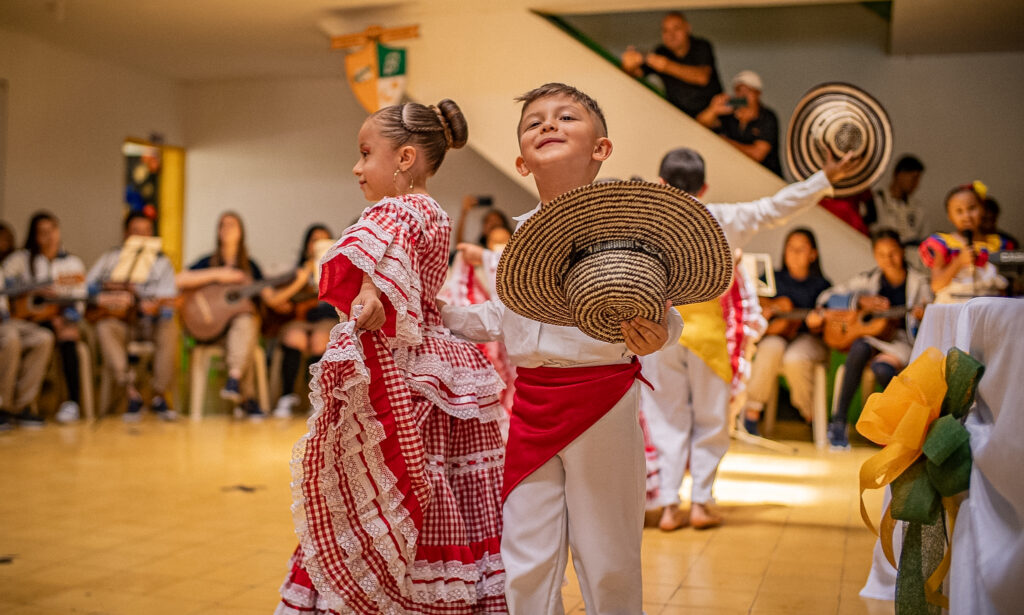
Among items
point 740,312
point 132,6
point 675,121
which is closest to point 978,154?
point 675,121

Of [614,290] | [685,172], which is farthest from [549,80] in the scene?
[614,290]

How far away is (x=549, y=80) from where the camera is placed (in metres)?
6.69

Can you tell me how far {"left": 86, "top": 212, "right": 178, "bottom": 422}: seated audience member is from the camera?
7.05 metres

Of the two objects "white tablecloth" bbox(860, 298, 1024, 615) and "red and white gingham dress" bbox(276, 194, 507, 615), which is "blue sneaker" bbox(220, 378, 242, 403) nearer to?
"red and white gingham dress" bbox(276, 194, 507, 615)

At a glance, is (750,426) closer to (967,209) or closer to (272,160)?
(967,209)

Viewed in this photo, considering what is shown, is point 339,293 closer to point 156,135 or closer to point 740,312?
point 740,312

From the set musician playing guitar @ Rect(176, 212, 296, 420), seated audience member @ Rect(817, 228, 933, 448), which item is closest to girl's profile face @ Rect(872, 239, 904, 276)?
seated audience member @ Rect(817, 228, 933, 448)

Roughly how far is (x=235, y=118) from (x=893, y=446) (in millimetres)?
9025

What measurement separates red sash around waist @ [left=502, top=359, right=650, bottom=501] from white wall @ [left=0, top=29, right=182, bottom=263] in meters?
7.36

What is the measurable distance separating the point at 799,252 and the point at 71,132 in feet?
20.9

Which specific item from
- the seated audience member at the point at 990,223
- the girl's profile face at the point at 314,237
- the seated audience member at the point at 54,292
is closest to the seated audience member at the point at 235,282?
the girl's profile face at the point at 314,237

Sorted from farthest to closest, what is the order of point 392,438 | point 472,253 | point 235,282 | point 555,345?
point 235,282
point 472,253
point 392,438
point 555,345

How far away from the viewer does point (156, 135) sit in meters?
9.16

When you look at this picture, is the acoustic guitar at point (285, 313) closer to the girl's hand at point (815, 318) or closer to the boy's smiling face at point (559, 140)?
the girl's hand at point (815, 318)
